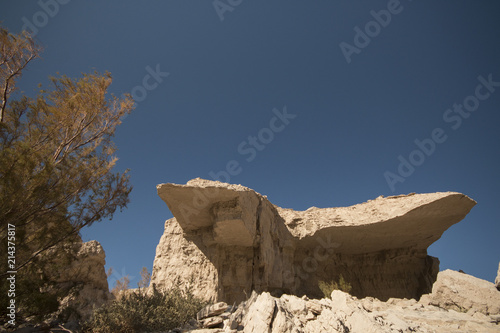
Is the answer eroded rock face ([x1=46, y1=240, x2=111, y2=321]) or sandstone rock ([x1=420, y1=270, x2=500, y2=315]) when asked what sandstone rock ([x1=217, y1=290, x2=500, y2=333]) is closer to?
sandstone rock ([x1=420, y1=270, x2=500, y2=315])

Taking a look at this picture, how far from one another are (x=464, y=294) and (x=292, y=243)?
6964 mm

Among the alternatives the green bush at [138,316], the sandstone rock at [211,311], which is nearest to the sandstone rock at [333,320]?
the sandstone rock at [211,311]

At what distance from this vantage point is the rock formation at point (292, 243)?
34.8 feet

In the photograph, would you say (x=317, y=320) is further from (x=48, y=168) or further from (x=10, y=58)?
(x=10, y=58)

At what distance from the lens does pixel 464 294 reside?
9289mm

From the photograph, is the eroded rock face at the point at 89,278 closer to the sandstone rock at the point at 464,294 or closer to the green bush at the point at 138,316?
the green bush at the point at 138,316

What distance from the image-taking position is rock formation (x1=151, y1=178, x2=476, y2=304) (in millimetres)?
10602

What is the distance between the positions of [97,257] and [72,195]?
16.7 ft

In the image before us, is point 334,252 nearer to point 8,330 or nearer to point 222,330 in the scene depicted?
point 222,330

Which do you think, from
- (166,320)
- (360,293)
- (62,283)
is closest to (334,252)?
(360,293)

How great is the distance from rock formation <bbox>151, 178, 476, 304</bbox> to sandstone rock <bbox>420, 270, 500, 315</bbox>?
2.94 metres

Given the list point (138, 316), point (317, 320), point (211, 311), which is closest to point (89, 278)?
point (138, 316)

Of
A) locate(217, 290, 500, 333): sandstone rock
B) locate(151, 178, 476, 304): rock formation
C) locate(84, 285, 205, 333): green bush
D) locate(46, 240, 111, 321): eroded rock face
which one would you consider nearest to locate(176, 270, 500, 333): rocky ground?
locate(217, 290, 500, 333): sandstone rock

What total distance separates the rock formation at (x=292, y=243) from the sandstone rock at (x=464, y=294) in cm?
294
